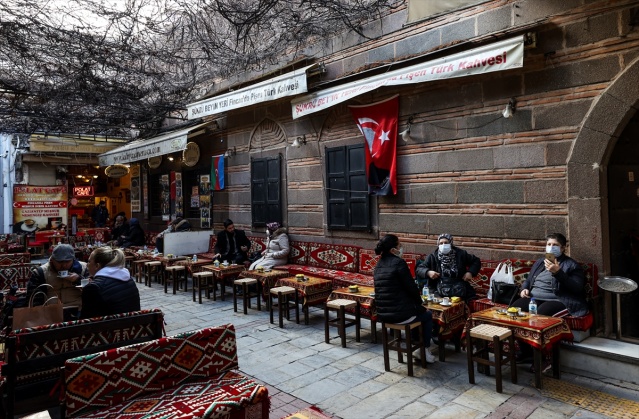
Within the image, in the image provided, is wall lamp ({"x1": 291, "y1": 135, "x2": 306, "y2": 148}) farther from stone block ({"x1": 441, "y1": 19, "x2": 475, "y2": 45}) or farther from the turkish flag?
stone block ({"x1": 441, "y1": 19, "x2": 475, "y2": 45})

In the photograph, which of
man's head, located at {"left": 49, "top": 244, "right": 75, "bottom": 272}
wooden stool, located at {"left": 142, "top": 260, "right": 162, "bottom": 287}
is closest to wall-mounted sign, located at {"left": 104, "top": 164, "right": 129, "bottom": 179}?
wooden stool, located at {"left": 142, "top": 260, "right": 162, "bottom": 287}

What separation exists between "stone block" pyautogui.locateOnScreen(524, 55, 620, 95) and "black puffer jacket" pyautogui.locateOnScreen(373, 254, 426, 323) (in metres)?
3.31

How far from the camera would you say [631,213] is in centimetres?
603

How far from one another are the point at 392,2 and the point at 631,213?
208 inches

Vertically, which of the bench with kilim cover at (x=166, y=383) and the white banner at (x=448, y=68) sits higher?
the white banner at (x=448, y=68)

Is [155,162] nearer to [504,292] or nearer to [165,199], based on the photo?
[165,199]

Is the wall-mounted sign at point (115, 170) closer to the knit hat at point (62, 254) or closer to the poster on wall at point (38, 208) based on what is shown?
the poster on wall at point (38, 208)

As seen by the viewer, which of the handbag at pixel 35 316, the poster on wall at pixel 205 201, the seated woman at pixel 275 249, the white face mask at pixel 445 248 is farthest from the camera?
the poster on wall at pixel 205 201

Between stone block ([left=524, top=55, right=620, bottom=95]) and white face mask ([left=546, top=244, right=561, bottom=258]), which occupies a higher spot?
stone block ([left=524, top=55, right=620, bottom=95])

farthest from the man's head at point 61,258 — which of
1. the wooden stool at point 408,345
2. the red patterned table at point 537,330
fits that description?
the red patterned table at point 537,330

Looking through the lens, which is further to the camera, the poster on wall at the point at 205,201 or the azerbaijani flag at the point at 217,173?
the poster on wall at the point at 205,201

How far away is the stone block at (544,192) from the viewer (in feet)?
19.2

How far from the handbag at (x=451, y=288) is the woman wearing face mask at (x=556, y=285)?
2.29 ft

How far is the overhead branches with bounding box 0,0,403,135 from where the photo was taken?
24.9 ft
